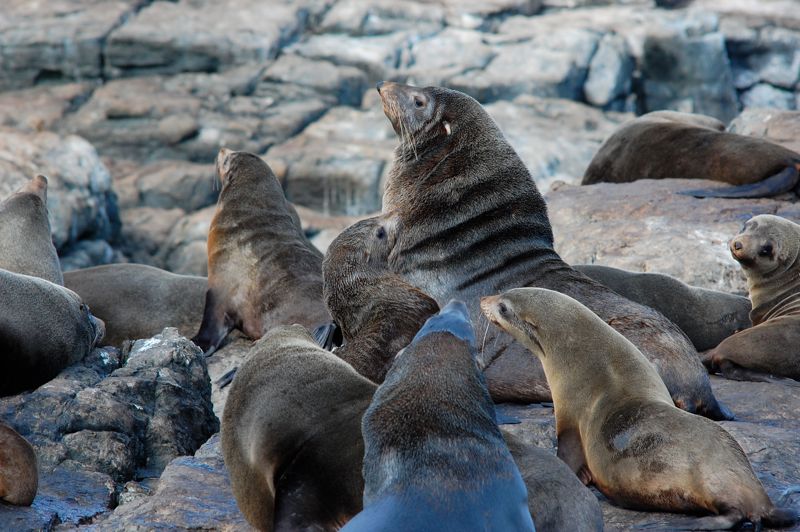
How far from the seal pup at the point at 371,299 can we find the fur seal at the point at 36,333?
78.7 inches

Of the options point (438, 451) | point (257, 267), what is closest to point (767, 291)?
point (257, 267)

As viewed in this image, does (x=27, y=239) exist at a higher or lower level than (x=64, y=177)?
higher

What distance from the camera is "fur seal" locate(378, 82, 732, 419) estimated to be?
5.54 m

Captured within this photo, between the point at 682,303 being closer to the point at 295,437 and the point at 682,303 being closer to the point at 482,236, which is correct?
the point at 482,236

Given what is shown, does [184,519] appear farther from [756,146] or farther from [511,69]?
[511,69]

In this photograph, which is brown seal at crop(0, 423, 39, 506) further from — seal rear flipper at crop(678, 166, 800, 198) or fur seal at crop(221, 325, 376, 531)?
seal rear flipper at crop(678, 166, 800, 198)

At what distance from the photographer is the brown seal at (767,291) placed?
6262 millimetres

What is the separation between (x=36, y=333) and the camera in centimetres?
646

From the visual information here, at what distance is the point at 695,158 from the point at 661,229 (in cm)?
152

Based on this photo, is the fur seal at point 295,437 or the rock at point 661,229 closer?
the fur seal at point 295,437

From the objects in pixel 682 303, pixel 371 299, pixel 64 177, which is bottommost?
pixel 64 177

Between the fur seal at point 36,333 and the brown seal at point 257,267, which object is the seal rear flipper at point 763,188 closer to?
the brown seal at point 257,267

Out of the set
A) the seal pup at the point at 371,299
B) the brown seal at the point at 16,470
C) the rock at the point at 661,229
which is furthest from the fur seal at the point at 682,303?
the brown seal at the point at 16,470

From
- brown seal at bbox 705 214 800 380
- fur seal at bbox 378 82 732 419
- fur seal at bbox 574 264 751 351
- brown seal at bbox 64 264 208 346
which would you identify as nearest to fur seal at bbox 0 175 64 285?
brown seal at bbox 64 264 208 346
